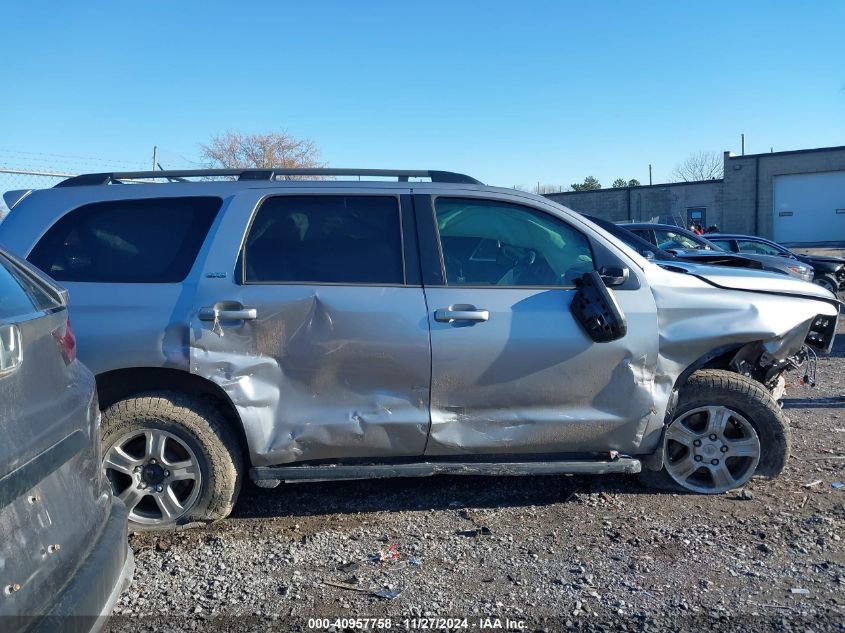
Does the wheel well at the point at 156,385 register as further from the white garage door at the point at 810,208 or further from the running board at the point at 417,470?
the white garage door at the point at 810,208

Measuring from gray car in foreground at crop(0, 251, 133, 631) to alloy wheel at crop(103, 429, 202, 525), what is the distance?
3.70 feet

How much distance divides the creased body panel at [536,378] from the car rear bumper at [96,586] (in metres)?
1.84

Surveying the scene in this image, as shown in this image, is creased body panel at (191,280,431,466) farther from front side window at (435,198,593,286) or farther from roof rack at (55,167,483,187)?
roof rack at (55,167,483,187)

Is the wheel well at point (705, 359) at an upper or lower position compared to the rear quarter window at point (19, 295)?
lower

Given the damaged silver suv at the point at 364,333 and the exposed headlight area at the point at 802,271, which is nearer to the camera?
the damaged silver suv at the point at 364,333

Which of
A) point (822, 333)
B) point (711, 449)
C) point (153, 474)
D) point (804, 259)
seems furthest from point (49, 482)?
point (804, 259)

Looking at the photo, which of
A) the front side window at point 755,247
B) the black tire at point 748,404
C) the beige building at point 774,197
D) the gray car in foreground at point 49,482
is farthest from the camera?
the beige building at point 774,197

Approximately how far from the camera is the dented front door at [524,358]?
13.4 feet

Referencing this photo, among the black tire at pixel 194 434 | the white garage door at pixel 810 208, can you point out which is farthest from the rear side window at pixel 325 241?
the white garage door at pixel 810 208

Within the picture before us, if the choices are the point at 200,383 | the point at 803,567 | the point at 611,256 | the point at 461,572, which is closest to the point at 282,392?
the point at 200,383

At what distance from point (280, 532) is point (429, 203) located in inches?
82.7

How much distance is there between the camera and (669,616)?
3.23 metres

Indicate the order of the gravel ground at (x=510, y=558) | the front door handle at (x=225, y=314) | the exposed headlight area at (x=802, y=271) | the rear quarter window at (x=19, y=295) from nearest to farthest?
the rear quarter window at (x=19, y=295)
the gravel ground at (x=510, y=558)
the front door handle at (x=225, y=314)
the exposed headlight area at (x=802, y=271)

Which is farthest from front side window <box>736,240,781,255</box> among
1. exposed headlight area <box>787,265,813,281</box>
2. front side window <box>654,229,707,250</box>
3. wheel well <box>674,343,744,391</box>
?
wheel well <box>674,343,744,391</box>
